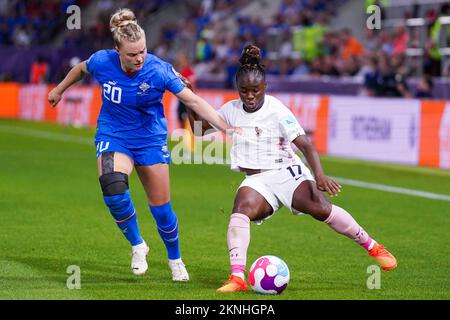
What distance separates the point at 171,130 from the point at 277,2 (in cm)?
864

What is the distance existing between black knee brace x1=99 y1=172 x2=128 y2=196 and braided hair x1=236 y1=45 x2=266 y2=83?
4.09 feet

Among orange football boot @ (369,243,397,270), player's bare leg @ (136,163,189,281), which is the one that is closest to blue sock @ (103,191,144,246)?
player's bare leg @ (136,163,189,281)

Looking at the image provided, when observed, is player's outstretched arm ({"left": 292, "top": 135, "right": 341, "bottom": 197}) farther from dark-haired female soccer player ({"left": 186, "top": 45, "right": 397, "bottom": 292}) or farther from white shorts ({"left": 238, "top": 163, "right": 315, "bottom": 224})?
white shorts ({"left": 238, "top": 163, "right": 315, "bottom": 224})

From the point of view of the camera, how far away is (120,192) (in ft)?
27.9

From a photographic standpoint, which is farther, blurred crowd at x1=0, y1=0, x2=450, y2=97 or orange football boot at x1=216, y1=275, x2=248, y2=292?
blurred crowd at x1=0, y1=0, x2=450, y2=97

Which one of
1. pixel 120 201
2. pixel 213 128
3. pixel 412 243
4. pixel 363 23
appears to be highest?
pixel 363 23

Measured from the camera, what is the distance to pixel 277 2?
34.6m

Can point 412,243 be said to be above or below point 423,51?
below

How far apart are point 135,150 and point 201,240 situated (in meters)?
2.79

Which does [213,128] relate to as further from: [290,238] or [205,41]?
[205,41]

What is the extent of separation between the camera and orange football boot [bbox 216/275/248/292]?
26.5 feet

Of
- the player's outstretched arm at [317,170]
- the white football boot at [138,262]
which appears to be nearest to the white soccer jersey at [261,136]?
the player's outstretched arm at [317,170]

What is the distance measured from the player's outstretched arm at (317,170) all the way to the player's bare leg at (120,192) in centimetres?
144

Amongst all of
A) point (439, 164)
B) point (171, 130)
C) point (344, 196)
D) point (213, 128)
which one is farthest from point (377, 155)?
point (213, 128)
